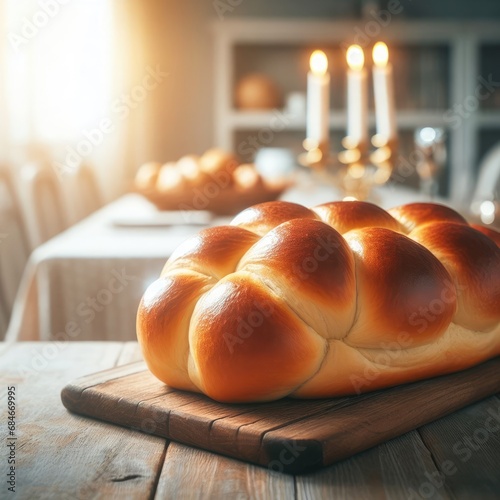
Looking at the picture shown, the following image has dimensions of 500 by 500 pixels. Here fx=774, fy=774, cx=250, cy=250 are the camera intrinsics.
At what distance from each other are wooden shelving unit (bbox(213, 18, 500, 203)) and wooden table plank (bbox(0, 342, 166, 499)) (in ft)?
15.3

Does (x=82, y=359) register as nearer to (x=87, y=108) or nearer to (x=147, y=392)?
(x=147, y=392)

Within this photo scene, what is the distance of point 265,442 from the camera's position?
0.54 m

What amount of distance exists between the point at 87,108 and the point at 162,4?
103 cm

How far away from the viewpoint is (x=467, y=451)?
22.0 inches

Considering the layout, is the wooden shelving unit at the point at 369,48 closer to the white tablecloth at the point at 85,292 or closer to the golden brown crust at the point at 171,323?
the white tablecloth at the point at 85,292

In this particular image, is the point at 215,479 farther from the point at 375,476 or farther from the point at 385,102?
the point at 385,102

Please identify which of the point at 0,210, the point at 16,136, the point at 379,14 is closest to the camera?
the point at 0,210

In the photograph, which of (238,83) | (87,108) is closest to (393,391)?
(87,108)

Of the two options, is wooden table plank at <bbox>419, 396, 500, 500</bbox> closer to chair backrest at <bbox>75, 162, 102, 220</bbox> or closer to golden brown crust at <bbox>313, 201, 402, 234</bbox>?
golden brown crust at <bbox>313, 201, 402, 234</bbox>

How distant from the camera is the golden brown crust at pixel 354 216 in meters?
0.71

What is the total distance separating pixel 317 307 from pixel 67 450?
0.71 feet

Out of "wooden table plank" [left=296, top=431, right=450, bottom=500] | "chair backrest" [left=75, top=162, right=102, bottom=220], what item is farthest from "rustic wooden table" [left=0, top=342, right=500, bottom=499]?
"chair backrest" [left=75, top=162, right=102, bottom=220]

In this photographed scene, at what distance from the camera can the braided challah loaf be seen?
1.98 feet

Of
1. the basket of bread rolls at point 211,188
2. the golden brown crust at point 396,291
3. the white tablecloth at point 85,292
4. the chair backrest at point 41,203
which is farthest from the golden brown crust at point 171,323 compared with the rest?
the chair backrest at point 41,203
